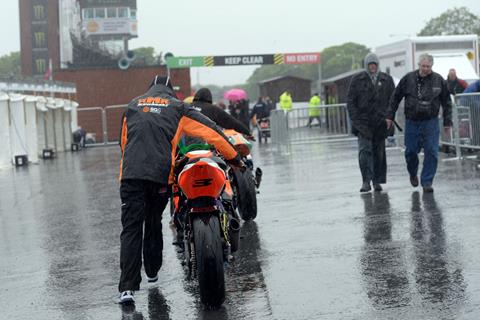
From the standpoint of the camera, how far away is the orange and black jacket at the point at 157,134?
682 cm

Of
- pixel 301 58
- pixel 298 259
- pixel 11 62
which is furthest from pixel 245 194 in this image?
pixel 11 62

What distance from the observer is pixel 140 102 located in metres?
7.00

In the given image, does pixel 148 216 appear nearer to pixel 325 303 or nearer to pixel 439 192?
pixel 325 303

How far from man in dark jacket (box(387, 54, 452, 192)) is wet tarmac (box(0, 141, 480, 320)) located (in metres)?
0.52

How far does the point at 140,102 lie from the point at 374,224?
12.4 ft

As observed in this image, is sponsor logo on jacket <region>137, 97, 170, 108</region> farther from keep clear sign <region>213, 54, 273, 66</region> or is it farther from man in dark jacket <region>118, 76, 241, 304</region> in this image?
keep clear sign <region>213, 54, 273, 66</region>

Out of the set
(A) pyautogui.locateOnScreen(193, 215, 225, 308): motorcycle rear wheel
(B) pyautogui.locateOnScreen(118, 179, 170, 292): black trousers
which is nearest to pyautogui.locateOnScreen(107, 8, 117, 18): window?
(B) pyautogui.locateOnScreen(118, 179, 170, 292): black trousers

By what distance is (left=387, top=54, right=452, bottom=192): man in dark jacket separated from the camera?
40.0 feet

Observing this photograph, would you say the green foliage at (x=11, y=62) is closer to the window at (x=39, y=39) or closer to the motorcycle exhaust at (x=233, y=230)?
the window at (x=39, y=39)

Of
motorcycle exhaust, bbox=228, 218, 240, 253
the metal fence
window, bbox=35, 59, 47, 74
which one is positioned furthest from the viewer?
window, bbox=35, 59, 47, 74

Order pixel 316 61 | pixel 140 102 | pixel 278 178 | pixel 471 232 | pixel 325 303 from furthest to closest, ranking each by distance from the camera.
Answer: pixel 316 61
pixel 278 178
pixel 471 232
pixel 140 102
pixel 325 303

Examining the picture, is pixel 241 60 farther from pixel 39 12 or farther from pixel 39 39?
pixel 39 39

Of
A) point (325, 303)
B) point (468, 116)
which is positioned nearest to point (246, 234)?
point (325, 303)

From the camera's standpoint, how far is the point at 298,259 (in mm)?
8227
